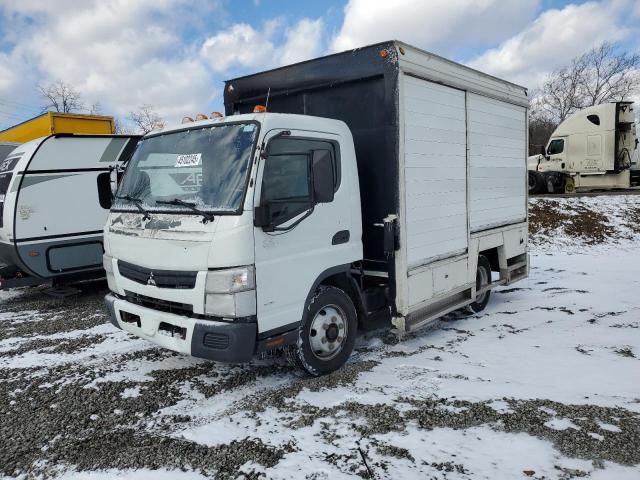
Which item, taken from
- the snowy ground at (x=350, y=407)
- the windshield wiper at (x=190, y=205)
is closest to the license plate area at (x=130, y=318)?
the snowy ground at (x=350, y=407)

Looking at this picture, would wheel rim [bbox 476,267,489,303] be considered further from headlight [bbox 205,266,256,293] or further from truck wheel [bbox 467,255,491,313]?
headlight [bbox 205,266,256,293]

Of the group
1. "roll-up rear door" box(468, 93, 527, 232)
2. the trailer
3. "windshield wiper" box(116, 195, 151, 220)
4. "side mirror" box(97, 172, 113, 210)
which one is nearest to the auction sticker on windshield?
"windshield wiper" box(116, 195, 151, 220)

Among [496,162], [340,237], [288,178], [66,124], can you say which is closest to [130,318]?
[288,178]

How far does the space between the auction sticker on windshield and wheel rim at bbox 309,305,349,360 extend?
1.72m

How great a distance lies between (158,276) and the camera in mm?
4035

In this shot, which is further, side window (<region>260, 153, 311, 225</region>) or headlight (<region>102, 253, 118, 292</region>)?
headlight (<region>102, 253, 118, 292</region>)

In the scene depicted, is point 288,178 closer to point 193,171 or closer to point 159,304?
point 193,171

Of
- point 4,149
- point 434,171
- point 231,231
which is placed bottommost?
point 231,231

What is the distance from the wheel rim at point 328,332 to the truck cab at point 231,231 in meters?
0.04

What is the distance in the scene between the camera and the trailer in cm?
1039

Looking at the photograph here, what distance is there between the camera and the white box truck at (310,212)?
381 centimetres

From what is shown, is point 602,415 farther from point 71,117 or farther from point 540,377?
point 71,117

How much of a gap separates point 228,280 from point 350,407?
142 cm

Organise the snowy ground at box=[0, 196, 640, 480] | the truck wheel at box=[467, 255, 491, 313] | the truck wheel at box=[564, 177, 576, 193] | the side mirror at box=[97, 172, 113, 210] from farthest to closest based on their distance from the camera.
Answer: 1. the truck wheel at box=[564, 177, 576, 193]
2. the truck wheel at box=[467, 255, 491, 313]
3. the side mirror at box=[97, 172, 113, 210]
4. the snowy ground at box=[0, 196, 640, 480]
